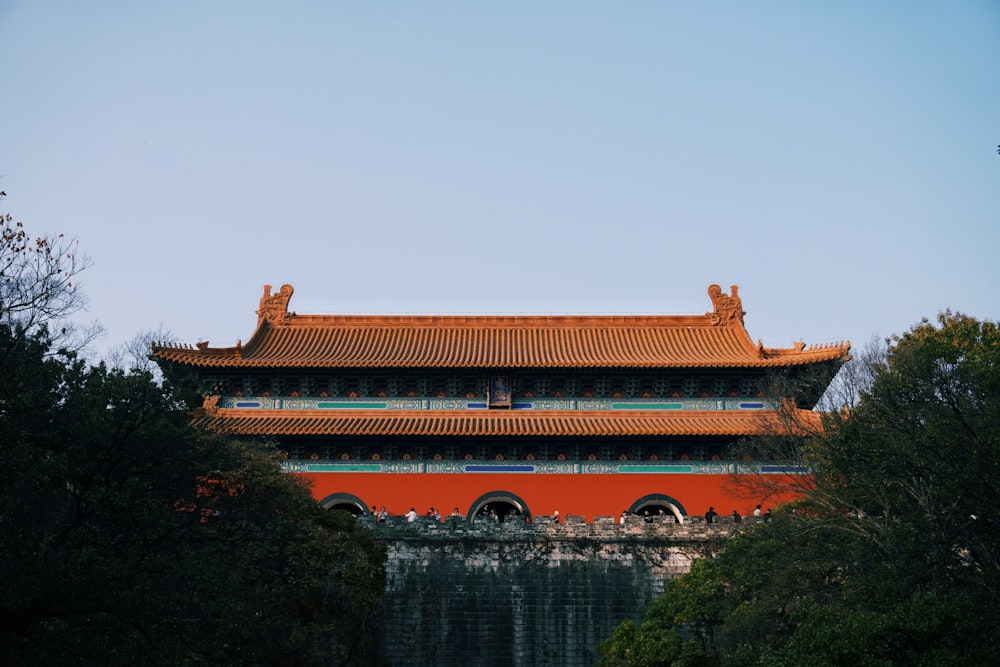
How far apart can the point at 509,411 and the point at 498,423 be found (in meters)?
1.09

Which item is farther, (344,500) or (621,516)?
(344,500)

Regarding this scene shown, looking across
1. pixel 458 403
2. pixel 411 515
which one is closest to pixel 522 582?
pixel 411 515

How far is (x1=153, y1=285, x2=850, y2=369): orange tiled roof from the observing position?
26000mm

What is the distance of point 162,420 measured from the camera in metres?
13.3

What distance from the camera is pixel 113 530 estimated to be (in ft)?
39.8

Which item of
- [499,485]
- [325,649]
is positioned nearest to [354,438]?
[499,485]

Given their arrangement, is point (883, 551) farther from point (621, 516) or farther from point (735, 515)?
point (621, 516)

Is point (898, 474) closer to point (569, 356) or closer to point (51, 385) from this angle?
point (51, 385)

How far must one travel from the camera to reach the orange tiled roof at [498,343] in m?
26.0

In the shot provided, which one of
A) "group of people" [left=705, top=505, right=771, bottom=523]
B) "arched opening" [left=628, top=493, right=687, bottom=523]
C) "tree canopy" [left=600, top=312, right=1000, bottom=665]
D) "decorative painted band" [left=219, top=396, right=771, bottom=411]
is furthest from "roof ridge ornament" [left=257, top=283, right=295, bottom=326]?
"tree canopy" [left=600, top=312, right=1000, bottom=665]

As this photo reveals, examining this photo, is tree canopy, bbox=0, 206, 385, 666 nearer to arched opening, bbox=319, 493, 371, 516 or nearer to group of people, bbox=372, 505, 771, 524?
group of people, bbox=372, 505, 771, 524

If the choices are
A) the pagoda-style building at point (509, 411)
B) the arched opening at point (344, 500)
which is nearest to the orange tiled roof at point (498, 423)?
the pagoda-style building at point (509, 411)

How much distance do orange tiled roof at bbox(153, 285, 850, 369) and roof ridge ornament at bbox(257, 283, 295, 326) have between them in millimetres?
31

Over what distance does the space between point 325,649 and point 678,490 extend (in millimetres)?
11116
